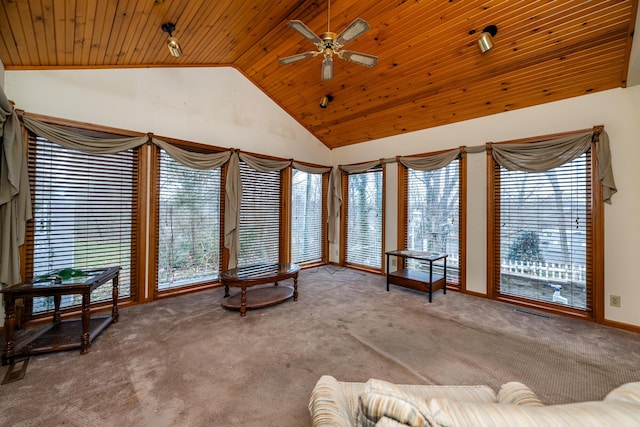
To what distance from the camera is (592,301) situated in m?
3.08

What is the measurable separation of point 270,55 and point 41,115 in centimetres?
281

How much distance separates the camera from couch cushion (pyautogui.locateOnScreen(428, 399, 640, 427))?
0.66 meters

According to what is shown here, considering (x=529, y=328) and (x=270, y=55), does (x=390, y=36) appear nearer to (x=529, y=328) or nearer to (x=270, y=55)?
(x=270, y=55)

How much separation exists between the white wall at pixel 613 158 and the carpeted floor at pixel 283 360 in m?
0.54

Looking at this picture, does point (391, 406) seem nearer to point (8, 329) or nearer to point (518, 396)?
point (518, 396)

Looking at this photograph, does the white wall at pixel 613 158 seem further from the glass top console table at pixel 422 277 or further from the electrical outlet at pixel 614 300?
the glass top console table at pixel 422 277

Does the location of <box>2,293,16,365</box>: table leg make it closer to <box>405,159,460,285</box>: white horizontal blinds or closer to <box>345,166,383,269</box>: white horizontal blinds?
<box>345,166,383,269</box>: white horizontal blinds

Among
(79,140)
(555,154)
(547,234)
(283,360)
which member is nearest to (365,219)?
(547,234)

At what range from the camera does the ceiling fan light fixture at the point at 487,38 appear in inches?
104

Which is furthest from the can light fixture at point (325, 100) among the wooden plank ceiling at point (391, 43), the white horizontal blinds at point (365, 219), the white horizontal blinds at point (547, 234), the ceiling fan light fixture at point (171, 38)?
the white horizontal blinds at point (547, 234)

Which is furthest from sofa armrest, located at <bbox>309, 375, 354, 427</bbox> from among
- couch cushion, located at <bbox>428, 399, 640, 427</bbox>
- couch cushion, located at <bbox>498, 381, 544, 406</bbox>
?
couch cushion, located at <bbox>498, 381, 544, 406</bbox>

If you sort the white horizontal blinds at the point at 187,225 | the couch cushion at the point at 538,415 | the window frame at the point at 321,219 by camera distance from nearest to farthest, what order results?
1. the couch cushion at the point at 538,415
2. the white horizontal blinds at the point at 187,225
3. the window frame at the point at 321,219

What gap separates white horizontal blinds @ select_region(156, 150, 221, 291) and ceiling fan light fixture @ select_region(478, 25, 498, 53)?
381 centimetres

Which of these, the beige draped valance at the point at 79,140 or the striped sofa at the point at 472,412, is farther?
the beige draped valance at the point at 79,140
